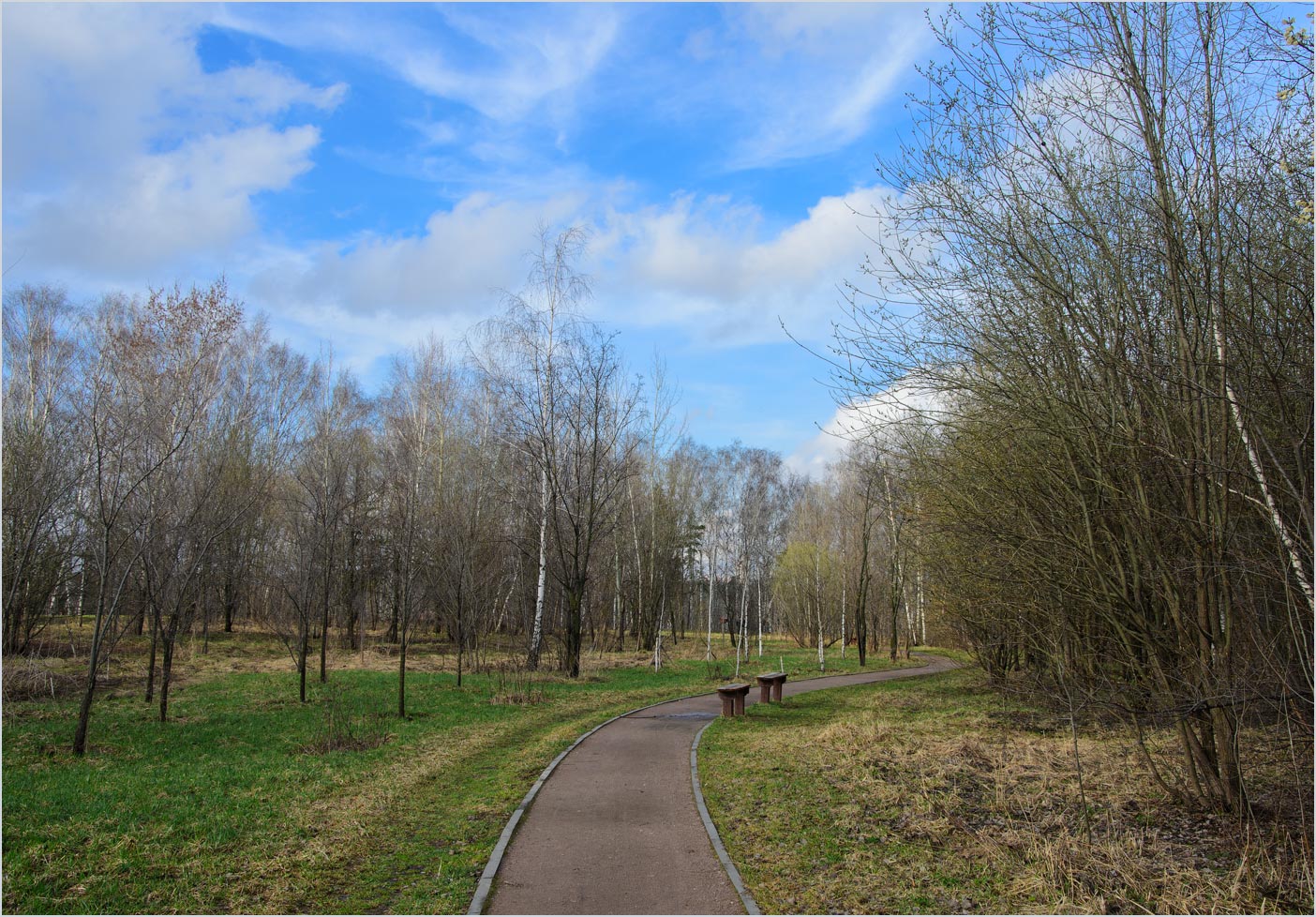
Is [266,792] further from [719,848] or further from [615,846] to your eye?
[719,848]

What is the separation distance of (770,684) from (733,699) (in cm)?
239

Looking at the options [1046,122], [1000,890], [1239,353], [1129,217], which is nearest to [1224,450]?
[1239,353]

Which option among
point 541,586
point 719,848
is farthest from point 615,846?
point 541,586

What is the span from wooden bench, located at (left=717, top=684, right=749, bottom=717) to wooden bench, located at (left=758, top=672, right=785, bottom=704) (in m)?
1.78

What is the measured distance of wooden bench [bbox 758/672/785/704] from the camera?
16438mm

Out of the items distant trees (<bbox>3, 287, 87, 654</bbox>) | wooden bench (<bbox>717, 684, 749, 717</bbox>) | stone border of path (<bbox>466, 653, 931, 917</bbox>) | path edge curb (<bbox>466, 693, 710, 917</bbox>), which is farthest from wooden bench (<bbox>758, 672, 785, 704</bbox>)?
distant trees (<bbox>3, 287, 87, 654</bbox>)

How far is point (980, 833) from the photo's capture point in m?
6.55

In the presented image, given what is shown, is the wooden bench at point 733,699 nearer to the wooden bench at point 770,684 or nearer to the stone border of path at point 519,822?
the wooden bench at point 770,684

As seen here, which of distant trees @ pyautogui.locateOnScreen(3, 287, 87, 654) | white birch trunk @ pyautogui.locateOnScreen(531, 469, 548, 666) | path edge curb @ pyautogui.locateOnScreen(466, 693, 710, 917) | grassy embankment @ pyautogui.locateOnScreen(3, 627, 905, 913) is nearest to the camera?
path edge curb @ pyautogui.locateOnScreen(466, 693, 710, 917)

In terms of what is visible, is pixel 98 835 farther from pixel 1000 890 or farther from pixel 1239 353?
pixel 1239 353

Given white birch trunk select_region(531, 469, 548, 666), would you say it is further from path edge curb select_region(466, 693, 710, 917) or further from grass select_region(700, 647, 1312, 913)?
grass select_region(700, 647, 1312, 913)

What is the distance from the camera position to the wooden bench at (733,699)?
14.4 meters

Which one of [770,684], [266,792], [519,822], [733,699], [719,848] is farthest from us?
[770,684]

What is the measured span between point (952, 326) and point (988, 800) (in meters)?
4.89
